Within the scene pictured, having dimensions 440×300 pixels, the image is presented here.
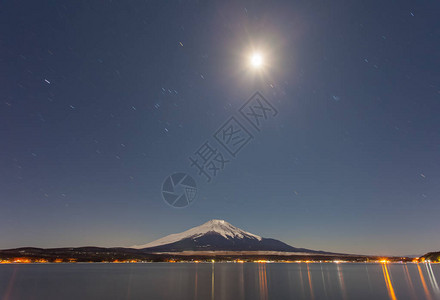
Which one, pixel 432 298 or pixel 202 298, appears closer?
pixel 202 298

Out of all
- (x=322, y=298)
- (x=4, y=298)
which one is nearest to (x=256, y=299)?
(x=322, y=298)

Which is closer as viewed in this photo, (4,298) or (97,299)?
(97,299)

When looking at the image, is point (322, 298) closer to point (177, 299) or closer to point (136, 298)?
point (177, 299)

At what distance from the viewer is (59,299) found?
41312 mm

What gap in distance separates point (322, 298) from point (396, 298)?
11.8 meters

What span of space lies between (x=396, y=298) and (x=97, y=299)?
4454 cm

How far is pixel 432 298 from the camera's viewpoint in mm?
43969

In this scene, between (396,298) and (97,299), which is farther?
(396,298)

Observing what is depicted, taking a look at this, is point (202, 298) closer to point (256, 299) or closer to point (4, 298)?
point (256, 299)

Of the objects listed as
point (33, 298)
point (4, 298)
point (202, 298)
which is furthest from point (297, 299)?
point (4, 298)

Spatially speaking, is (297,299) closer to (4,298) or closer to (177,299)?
(177,299)

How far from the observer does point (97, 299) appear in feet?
131

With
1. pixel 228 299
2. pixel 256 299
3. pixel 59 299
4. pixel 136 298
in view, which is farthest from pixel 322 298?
pixel 59 299

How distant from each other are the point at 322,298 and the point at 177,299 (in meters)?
21.6
